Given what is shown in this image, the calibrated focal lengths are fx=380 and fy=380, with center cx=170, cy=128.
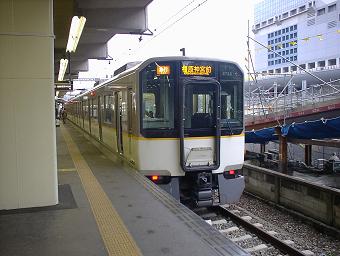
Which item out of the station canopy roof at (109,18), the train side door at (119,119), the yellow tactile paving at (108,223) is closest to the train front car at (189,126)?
the yellow tactile paving at (108,223)

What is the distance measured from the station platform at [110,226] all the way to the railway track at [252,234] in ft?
7.13

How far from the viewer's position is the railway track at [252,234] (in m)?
6.25

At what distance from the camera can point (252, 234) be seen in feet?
23.5

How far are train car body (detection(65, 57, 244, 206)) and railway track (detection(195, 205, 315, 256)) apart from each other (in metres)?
0.63

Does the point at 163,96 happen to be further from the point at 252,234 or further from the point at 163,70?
the point at 252,234

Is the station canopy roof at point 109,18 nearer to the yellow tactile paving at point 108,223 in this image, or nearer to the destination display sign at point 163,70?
the destination display sign at point 163,70

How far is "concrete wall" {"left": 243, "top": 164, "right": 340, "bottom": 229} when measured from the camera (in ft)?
26.5

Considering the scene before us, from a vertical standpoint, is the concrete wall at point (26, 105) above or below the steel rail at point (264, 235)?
above

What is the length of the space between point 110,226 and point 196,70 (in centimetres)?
378

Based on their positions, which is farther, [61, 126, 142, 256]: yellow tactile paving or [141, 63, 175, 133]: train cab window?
[141, 63, 175, 133]: train cab window

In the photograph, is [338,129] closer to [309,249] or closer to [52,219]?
[309,249]

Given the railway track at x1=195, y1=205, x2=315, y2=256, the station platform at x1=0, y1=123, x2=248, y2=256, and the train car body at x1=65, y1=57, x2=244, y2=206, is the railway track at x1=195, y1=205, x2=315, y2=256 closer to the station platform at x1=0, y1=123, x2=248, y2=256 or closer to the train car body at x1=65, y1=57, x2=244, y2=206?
the train car body at x1=65, y1=57, x2=244, y2=206

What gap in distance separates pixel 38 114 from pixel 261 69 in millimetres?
41993

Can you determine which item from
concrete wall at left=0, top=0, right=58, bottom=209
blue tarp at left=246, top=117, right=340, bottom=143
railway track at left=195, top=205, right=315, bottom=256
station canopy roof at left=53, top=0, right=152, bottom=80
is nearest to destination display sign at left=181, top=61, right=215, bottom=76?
railway track at left=195, top=205, right=315, bottom=256
